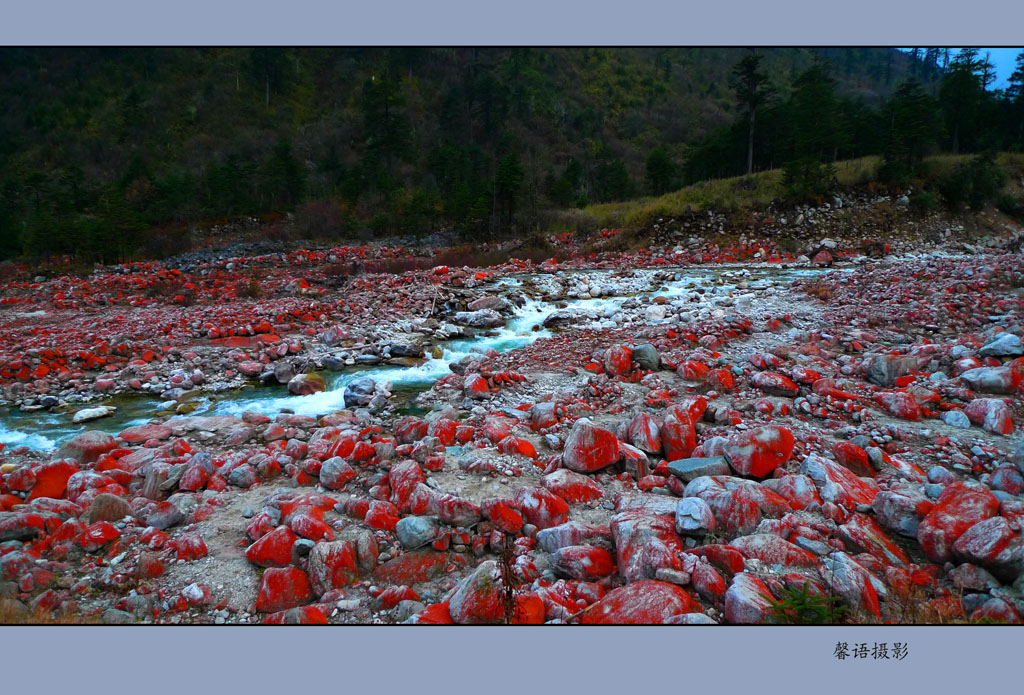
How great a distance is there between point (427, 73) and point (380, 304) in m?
48.7

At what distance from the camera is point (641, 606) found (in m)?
2.62

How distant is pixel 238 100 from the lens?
4538cm

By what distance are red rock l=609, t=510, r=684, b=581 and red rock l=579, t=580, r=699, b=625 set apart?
188 millimetres

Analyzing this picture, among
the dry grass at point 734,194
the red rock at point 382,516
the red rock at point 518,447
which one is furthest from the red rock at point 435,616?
the dry grass at point 734,194

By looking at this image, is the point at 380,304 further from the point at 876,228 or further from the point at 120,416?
the point at 876,228

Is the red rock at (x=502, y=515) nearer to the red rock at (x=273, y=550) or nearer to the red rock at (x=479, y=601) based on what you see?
the red rock at (x=479, y=601)

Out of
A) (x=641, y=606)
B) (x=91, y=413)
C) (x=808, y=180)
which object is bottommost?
(x=91, y=413)

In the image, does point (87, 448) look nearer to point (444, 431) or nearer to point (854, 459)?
point (444, 431)

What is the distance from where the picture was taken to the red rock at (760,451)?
4.14 metres

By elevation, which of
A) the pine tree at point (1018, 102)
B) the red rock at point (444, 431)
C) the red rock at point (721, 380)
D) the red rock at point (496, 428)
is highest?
the pine tree at point (1018, 102)

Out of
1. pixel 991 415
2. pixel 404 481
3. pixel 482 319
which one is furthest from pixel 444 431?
pixel 482 319

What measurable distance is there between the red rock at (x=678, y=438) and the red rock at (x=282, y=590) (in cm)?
331

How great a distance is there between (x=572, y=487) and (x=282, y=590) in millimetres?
Answer: 2240

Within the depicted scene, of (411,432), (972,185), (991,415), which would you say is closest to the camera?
(991,415)
